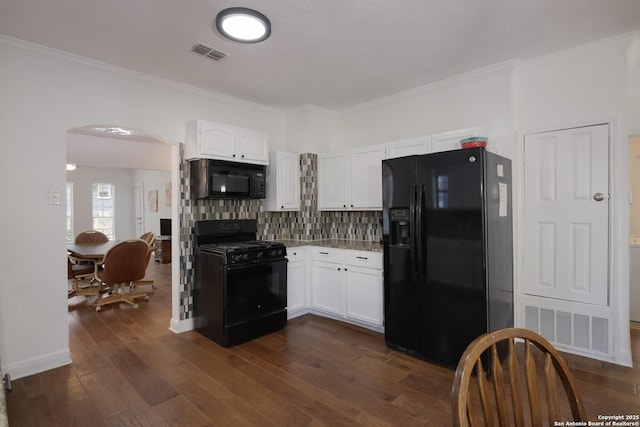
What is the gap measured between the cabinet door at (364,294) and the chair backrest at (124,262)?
2998 millimetres

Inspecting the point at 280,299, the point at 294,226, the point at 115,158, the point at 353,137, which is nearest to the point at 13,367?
the point at 280,299

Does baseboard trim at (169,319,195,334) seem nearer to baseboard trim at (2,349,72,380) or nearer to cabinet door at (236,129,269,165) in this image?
baseboard trim at (2,349,72,380)

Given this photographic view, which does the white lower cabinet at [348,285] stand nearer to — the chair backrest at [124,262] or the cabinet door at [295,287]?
the cabinet door at [295,287]

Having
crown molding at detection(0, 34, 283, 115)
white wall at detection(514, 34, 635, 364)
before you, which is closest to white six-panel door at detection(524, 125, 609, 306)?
white wall at detection(514, 34, 635, 364)

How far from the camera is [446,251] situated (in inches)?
107

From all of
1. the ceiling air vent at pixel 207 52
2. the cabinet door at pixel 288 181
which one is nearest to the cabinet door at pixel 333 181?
the cabinet door at pixel 288 181

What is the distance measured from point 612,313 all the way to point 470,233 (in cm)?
139

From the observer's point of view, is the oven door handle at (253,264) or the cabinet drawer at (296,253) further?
the cabinet drawer at (296,253)

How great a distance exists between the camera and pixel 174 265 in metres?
3.62

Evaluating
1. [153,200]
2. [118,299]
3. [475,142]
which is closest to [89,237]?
[118,299]

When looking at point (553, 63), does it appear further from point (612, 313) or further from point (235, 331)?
point (235, 331)

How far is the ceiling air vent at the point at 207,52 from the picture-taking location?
108 inches

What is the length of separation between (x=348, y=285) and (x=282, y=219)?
1326 millimetres

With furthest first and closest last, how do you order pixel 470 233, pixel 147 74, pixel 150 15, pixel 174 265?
pixel 174 265
pixel 147 74
pixel 470 233
pixel 150 15
